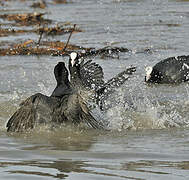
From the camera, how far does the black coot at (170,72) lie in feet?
31.1

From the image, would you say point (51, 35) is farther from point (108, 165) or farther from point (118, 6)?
point (108, 165)

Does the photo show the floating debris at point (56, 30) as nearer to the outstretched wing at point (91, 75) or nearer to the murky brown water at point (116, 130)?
the murky brown water at point (116, 130)

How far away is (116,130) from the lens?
6.24 metres

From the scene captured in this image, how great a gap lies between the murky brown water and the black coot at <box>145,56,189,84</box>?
0.78ft

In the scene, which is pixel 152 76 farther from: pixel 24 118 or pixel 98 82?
pixel 24 118

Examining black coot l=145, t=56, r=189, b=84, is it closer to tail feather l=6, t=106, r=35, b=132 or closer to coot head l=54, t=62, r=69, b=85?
coot head l=54, t=62, r=69, b=85

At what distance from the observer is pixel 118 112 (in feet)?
22.6

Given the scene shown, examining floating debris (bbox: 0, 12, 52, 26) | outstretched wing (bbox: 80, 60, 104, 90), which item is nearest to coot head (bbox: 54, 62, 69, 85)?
outstretched wing (bbox: 80, 60, 104, 90)

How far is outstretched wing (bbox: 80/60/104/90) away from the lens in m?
7.79

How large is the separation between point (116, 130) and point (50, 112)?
763 millimetres

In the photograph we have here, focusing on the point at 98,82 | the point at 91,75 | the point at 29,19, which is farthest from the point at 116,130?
the point at 29,19

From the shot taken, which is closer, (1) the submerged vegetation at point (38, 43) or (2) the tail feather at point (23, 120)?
(2) the tail feather at point (23, 120)

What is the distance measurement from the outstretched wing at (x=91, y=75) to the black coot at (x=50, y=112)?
1641 mm

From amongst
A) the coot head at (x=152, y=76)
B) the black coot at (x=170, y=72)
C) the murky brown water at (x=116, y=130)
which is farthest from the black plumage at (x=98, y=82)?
the black coot at (x=170, y=72)
